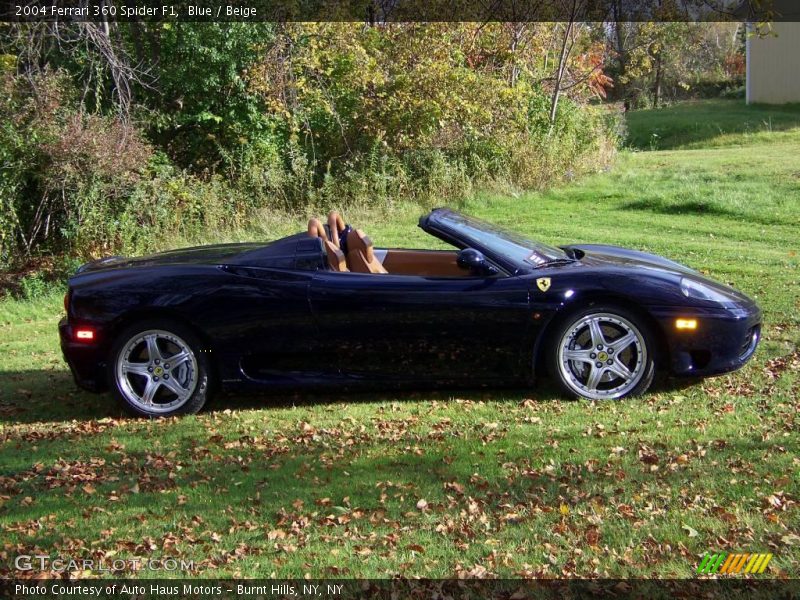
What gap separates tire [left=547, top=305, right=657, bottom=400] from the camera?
610 cm

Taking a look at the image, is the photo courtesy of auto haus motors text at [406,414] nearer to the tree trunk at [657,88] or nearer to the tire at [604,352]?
the tire at [604,352]

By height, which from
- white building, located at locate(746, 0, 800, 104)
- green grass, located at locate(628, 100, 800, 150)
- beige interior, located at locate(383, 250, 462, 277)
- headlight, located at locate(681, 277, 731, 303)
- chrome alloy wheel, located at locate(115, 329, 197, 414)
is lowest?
chrome alloy wheel, located at locate(115, 329, 197, 414)

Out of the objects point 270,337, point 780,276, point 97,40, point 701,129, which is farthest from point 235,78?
point 701,129

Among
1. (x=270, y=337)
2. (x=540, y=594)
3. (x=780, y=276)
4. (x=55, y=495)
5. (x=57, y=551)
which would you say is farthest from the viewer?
(x=780, y=276)

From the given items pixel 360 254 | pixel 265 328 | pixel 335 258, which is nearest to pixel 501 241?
pixel 360 254

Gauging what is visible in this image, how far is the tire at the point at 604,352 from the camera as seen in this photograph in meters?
6.10

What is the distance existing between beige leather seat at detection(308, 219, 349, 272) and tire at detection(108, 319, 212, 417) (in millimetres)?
1067

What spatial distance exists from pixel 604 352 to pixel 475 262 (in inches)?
40.3

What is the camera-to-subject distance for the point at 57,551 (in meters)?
4.04

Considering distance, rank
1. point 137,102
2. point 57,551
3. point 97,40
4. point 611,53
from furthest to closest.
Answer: point 611,53
point 137,102
point 97,40
point 57,551

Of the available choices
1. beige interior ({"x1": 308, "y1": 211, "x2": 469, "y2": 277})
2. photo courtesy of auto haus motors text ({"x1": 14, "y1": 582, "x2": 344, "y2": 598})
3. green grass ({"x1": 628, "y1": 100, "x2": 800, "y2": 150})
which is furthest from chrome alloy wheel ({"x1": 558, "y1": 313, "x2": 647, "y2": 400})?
green grass ({"x1": 628, "y1": 100, "x2": 800, "y2": 150})

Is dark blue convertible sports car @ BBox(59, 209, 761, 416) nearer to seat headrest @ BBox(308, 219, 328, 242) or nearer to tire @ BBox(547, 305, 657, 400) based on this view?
tire @ BBox(547, 305, 657, 400)

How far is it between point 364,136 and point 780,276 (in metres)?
9.33

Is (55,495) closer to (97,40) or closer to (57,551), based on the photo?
(57,551)
